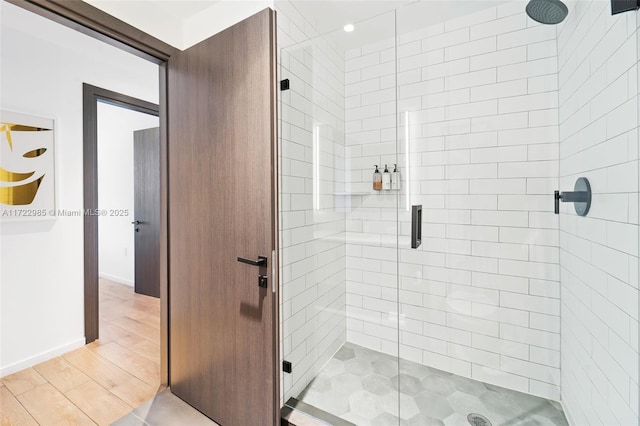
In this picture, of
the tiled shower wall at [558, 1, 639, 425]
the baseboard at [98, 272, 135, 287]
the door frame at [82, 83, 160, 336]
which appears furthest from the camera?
the baseboard at [98, 272, 135, 287]

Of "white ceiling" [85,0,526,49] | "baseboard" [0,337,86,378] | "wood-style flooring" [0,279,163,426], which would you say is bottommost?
"wood-style flooring" [0,279,163,426]

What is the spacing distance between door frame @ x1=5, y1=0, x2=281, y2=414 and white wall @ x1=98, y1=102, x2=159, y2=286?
2.41 metres

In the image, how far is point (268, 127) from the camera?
1.34m

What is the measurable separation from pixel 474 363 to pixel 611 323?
0.83m

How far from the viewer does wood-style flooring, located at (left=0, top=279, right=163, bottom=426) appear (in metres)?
1.63

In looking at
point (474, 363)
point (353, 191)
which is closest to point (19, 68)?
point (353, 191)

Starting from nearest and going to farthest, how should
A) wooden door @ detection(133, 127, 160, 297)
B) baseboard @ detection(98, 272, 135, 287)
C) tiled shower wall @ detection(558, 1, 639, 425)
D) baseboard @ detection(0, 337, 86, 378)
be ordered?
tiled shower wall @ detection(558, 1, 639, 425) → baseboard @ detection(0, 337, 86, 378) → wooden door @ detection(133, 127, 160, 297) → baseboard @ detection(98, 272, 135, 287)

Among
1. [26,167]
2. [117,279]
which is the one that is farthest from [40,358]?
[117,279]

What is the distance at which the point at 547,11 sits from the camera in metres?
1.33

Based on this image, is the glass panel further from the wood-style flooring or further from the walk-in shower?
the wood-style flooring

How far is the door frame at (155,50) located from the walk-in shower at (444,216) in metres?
0.22

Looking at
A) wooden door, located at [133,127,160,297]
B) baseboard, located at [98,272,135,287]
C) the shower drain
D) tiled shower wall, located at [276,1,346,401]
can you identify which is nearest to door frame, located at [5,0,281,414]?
tiled shower wall, located at [276,1,346,401]

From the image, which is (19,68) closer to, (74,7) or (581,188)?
(74,7)

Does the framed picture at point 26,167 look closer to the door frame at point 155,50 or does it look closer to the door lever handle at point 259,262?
the door frame at point 155,50
